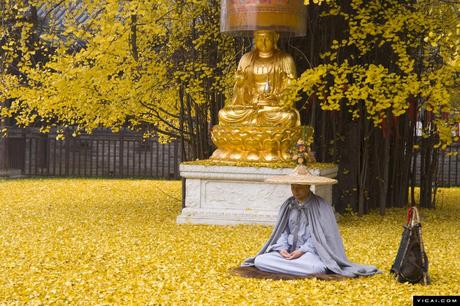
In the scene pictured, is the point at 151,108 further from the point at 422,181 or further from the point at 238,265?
the point at 238,265

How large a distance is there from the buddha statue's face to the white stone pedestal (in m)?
1.99

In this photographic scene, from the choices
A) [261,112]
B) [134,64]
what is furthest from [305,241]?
[134,64]

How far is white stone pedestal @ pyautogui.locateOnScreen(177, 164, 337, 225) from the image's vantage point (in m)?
11.4

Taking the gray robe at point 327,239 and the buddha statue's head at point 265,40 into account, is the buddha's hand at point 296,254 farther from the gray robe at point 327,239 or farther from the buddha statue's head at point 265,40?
the buddha statue's head at point 265,40

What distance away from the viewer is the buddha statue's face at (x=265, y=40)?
12539 mm

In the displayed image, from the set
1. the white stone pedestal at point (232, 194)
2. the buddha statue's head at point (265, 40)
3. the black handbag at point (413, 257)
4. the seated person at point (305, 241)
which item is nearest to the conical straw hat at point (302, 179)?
the seated person at point (305, 241)

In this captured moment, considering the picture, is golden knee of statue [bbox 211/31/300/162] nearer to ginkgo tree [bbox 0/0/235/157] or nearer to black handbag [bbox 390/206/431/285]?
ginkgo tree [bbox 0/0/235/157]

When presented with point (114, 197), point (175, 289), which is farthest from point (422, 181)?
point (175, 289)

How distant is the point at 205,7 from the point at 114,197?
13.2ft

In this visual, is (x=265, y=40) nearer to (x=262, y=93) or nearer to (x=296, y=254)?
(x=262, y=93)

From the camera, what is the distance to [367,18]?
11.7m

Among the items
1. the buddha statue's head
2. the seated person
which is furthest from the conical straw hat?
the buddha statue's head

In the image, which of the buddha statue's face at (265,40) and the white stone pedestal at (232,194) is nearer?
the white stone pedestal at (232,194)

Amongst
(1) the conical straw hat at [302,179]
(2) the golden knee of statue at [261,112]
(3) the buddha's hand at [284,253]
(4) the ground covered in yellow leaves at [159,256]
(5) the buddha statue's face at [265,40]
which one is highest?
(5) the buddha statue's face at [265,40]
